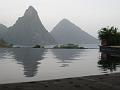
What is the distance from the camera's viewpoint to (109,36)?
9731 cm

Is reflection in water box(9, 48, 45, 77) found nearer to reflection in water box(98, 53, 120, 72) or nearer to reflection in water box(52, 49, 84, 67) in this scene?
reflection in water box(52, 49, 84, 67)

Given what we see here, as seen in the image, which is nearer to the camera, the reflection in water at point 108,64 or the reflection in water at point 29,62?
the reflection in water at point 29,62

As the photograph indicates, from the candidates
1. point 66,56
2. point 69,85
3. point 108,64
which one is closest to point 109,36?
point 66,56

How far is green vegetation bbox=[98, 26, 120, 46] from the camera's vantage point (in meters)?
96.3

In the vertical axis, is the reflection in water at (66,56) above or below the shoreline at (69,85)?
below

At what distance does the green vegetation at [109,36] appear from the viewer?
96.3m

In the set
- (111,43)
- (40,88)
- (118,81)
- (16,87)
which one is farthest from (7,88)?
(111,43)

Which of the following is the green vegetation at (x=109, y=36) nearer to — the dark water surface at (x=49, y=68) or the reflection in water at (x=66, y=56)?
the reflection in water at (x=66, y=56)

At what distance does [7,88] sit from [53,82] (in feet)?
7.20

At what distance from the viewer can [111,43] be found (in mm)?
95812

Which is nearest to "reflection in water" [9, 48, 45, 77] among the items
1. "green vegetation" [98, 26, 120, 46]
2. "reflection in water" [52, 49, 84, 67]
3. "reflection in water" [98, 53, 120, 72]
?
"reflection in water" [52, 49, 84, 67]

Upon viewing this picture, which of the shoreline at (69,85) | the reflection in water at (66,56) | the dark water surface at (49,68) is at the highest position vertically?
the shoreline at (69,85)

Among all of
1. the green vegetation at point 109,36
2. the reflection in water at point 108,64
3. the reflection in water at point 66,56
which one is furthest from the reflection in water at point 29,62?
the green vegetation at point 109,36

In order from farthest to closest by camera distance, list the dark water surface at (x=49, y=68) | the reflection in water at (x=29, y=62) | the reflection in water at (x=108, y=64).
Result: the reflection in water at (x=108, y=64) < the reflection in water at (x=29, y=62) < the dark water surface at (x=49, y=68)
